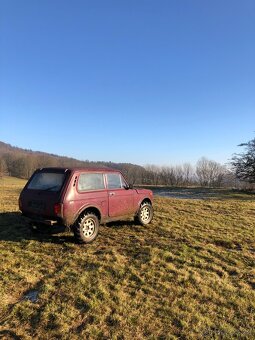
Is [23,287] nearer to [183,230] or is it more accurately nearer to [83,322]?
[83,322]

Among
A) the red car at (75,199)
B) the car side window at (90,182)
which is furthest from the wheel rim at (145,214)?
the car side window at (90,182)

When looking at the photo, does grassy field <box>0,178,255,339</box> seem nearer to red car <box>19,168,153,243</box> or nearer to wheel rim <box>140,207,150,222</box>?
red car <box>19,168,153,243</box>

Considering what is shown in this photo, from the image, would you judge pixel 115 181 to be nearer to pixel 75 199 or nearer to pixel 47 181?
pixel 75 199

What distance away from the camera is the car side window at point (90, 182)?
8.12 metres

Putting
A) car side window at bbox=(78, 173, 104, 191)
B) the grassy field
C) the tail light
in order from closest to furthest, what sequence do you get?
the grassy field → the tail light → car side window at bbox=(78, 173, 104, 191)

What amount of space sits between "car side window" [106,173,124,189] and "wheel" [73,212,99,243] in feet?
3.86

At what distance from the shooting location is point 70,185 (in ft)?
25.5

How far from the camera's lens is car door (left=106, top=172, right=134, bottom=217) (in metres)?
8.97

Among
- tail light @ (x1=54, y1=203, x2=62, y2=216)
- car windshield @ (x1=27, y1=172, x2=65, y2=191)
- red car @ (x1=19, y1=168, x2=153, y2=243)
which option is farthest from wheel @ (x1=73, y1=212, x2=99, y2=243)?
car windshield @ (x1=27, y1=172, x2=65, y2=191)

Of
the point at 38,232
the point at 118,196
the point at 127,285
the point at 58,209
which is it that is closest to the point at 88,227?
the point at 58,209

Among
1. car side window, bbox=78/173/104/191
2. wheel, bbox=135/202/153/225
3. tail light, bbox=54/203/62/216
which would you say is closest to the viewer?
tail light, bbox=54/203/62/216

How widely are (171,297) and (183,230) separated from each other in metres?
4.82

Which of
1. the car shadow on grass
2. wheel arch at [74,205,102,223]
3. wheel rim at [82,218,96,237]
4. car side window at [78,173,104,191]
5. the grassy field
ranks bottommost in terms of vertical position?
the grassy field

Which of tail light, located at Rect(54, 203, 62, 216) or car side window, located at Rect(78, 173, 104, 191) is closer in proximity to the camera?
tail light, located at Rect(54, 203, 62, 216)
